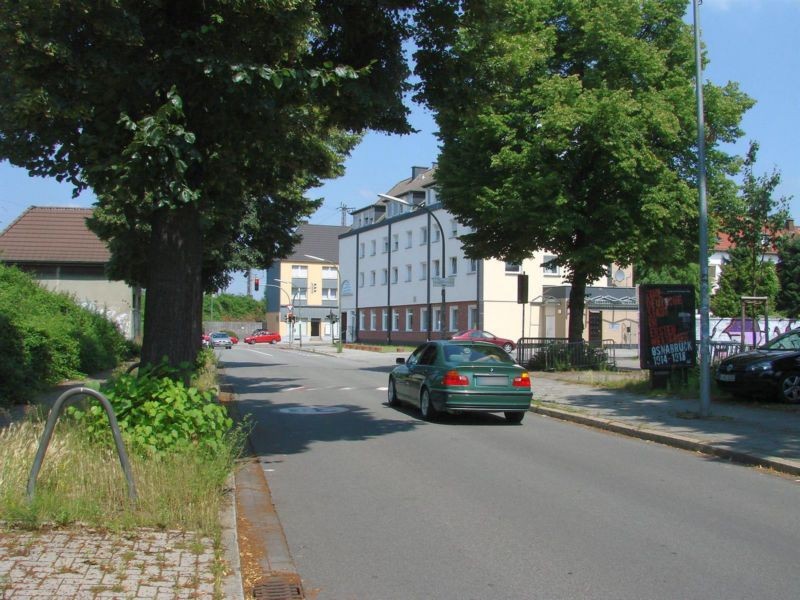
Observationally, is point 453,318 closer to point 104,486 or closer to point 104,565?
point 104,486

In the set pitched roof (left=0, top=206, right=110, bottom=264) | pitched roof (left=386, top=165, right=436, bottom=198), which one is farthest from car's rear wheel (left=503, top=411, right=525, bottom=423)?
pitched roof (left=386, top=165, right=436, bottom=198)

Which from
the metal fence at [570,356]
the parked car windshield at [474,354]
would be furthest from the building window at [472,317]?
the parked car windshield at [474,354]

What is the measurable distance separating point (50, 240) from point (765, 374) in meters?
28.8

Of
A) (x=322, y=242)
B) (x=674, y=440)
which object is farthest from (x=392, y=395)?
(x=322, y=242)

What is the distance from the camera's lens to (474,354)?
44.0 feet

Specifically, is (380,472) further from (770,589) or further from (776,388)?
(776,388)

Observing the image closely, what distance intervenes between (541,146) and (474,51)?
40.7ft

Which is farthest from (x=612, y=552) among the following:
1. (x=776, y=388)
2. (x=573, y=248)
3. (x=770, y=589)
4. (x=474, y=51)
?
(x=573, y=248)

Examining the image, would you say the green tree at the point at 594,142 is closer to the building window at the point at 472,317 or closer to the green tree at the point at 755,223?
the green tree at the point at 755,223

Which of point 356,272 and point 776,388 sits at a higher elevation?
point 356,272

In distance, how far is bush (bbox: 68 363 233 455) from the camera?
22.3 feet

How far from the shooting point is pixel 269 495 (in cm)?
762

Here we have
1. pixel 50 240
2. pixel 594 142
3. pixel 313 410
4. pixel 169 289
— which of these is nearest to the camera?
pixel 169 289

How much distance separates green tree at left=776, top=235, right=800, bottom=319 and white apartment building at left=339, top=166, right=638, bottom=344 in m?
10.4
